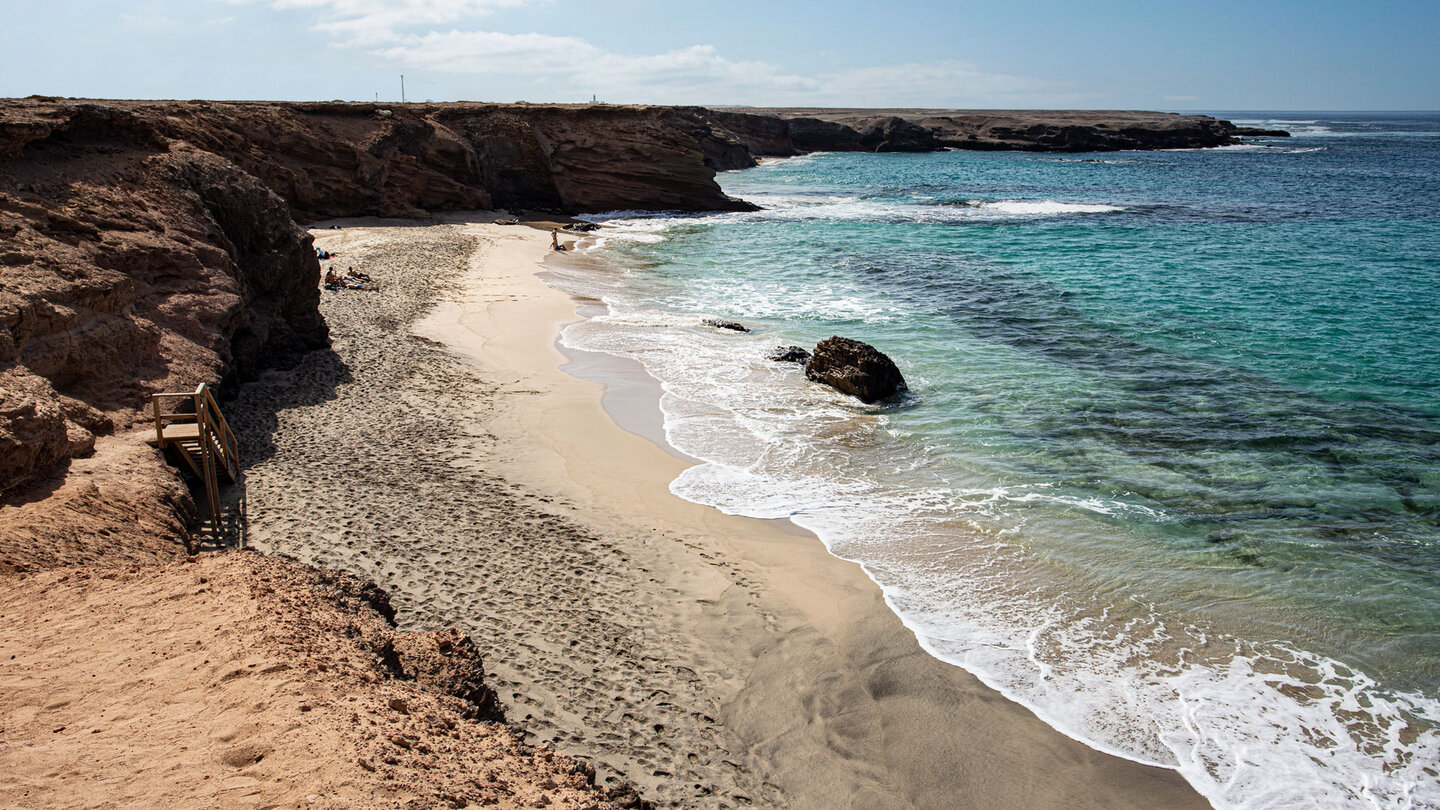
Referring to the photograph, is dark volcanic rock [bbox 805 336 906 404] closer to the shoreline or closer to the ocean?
the ocean

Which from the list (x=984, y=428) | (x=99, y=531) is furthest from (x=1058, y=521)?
(x=99, y=531)

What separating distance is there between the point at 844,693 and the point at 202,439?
655cm

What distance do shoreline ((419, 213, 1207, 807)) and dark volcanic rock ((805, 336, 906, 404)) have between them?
14.5 feet

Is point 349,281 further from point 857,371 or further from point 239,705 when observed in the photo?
point 239,705

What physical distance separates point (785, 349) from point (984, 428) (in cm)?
507

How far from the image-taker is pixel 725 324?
18.2 metres

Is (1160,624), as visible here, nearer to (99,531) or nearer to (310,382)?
(99,531)

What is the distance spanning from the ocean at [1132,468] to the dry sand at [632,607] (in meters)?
0.52

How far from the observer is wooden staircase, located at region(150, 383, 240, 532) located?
7.93 metres

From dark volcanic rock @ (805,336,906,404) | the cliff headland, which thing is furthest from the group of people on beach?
dark volcanic rock @ (805,336,906,404)

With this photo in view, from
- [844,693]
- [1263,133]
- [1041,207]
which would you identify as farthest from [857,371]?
[1263,133]

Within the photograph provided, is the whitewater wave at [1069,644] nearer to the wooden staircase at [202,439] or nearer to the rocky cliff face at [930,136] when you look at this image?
the wooden staircase at [202,439]

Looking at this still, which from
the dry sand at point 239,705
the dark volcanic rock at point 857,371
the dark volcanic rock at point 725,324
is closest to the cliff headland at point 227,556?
the dry sand at point 239,705

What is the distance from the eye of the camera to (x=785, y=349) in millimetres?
16031
